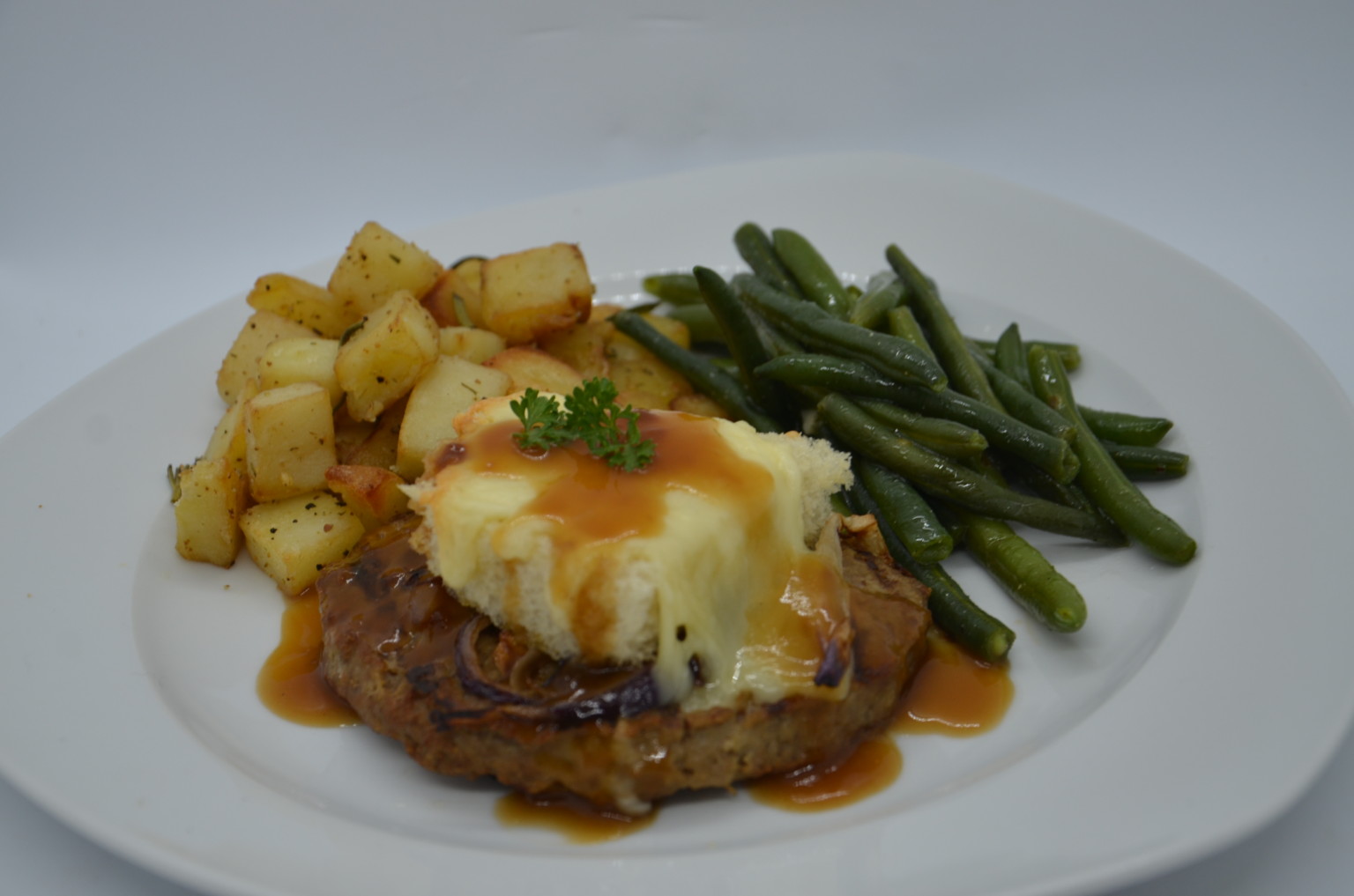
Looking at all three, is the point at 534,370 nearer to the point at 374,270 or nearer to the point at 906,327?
the point at 374,270

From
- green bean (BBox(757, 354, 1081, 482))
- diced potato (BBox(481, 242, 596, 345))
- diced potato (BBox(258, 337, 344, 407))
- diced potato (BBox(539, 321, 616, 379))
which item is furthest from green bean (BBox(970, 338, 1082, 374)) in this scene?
diced potato (BBox(258, 337, 344, 407))

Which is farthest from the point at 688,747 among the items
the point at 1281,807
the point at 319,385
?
the point at 319,385

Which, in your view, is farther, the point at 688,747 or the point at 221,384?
the point at 221,384

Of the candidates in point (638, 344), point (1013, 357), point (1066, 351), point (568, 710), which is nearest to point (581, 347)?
point (638, 344)

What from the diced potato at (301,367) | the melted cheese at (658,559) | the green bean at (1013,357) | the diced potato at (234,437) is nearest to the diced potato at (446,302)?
the diced potato at (301,367)

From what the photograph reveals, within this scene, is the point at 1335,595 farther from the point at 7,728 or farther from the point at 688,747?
the point at 7,728

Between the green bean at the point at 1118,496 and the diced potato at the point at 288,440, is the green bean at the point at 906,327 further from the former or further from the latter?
the diced potato at the point at 288,440

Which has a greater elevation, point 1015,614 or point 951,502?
point 951,502
